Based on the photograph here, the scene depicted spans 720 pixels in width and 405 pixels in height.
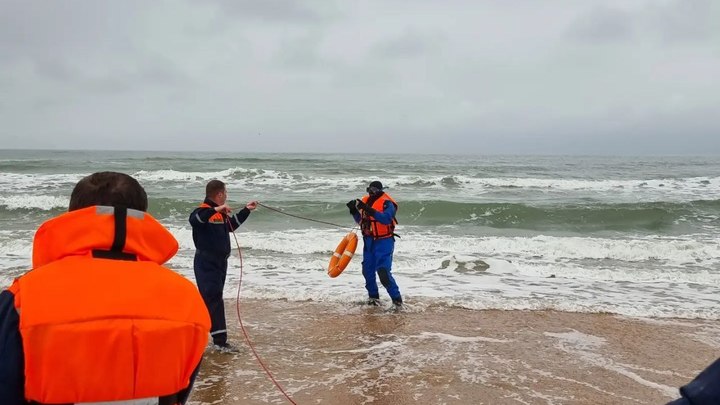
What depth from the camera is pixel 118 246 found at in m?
1.40

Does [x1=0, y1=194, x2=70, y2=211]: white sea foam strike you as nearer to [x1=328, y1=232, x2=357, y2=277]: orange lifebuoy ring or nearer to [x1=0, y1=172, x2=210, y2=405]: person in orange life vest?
[x1=328, y1=232, x2=357, y2=277]: orange lifebuoy ring

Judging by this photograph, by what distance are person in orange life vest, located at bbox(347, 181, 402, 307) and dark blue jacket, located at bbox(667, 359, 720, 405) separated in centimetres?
579

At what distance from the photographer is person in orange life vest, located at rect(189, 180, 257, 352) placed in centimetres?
504

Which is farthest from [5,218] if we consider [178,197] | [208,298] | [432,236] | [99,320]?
[99,320]

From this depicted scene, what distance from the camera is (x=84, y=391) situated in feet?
4.31

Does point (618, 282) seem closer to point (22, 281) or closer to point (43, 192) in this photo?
point (22, 281)

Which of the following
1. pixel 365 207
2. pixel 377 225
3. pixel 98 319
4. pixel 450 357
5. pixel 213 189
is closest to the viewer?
pixel 98 319

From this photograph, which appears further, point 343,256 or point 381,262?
point 343,256

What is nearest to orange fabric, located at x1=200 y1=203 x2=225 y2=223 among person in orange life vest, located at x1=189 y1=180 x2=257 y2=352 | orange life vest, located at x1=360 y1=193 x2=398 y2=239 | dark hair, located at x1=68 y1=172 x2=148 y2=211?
person in orange life vest, located at x1=189 y1=180 x2=257 y2=352

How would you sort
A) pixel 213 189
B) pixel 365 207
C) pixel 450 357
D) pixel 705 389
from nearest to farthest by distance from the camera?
pixel 705 389 → pixel 213 189 → pixel 450 357 → pixel 365 207

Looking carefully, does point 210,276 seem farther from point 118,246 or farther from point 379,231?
point 118,246

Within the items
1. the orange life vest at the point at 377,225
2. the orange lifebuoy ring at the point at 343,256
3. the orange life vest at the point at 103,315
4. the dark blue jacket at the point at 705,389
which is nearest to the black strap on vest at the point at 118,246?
the orange life vest at the point at 103,315

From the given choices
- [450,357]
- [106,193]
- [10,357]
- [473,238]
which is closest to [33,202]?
[473,238]

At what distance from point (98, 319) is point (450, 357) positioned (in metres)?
4.61
